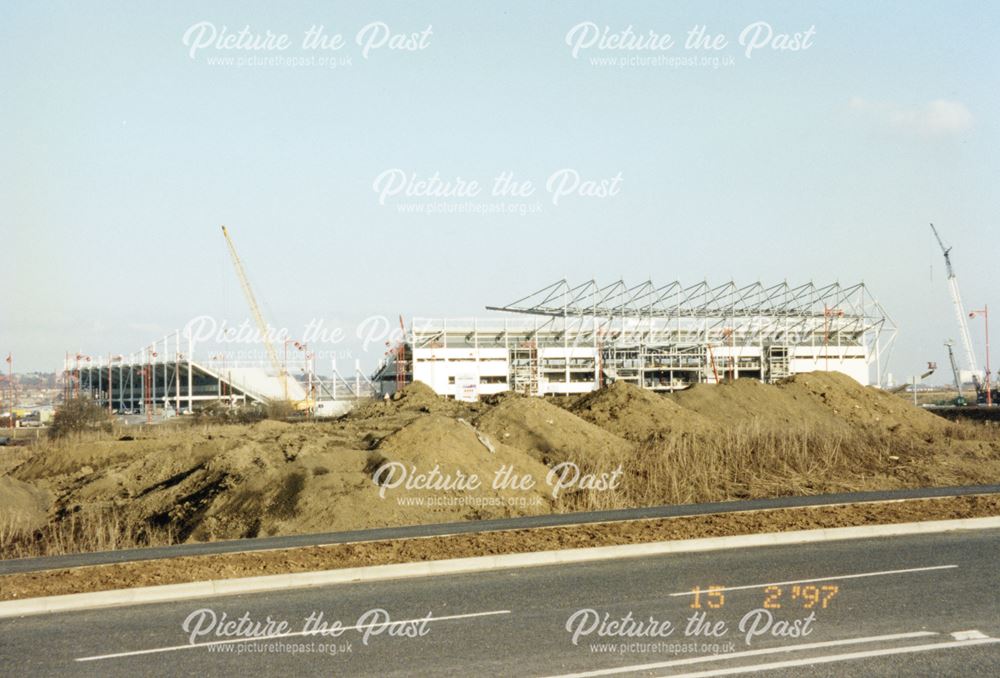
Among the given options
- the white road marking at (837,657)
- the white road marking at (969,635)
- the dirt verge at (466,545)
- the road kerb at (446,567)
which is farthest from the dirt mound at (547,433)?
the white road marking at (837,657)

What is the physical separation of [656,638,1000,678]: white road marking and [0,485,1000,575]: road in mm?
8421

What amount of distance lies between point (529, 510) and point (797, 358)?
292ft

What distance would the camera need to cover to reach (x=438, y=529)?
1702cm

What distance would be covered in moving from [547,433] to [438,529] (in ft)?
45.9

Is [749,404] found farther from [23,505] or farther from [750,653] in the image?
[750,653]

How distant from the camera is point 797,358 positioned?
106m

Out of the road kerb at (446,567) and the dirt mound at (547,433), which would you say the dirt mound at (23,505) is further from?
the dirt mound at (547,433)

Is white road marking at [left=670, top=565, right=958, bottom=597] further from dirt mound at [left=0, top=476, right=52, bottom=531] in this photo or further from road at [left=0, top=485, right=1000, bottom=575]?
dirt mound at [left=0, top=476, right=52, bottom=531]

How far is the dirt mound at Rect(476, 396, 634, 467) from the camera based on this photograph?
29297mm

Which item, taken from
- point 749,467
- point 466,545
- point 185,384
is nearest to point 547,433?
point 749,467

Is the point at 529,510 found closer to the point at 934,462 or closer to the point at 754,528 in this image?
the point at 754,528

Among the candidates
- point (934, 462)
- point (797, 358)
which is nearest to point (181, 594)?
point (934, 462)

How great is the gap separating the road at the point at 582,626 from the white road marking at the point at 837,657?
0.06 ft

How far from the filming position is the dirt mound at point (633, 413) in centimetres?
3603
